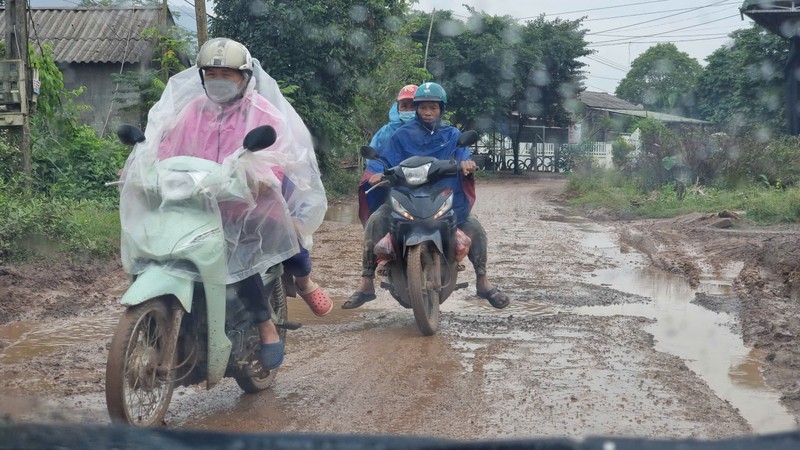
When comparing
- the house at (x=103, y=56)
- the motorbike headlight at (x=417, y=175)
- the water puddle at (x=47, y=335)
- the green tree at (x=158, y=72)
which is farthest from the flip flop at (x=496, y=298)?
the house at (x=103, y=56)

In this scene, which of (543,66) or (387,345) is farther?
(543,66)

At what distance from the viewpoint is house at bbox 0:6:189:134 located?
68.9 feet

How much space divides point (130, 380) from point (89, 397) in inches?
45.6

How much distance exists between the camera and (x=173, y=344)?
3.98 m

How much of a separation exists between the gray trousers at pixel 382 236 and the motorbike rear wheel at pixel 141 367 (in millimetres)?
3135

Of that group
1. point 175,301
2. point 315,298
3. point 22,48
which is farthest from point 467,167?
point 22,48

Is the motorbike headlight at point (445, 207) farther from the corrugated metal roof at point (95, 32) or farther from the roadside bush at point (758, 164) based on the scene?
the corrugated metal roof at point (95, 32)

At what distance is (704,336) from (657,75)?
7893 cm

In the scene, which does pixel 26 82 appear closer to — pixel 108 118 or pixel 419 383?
pixel 419 383

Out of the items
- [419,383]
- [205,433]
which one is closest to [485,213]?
[419,383]

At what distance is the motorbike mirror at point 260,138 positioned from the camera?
4246 millimetres

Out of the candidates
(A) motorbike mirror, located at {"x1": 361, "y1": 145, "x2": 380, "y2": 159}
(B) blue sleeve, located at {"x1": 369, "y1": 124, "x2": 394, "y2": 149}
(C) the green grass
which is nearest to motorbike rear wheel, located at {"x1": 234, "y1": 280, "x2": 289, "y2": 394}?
(A) motorbike mirror, located at {"x1": 361, "y1": 145, "x2": 380, "y2": 159}

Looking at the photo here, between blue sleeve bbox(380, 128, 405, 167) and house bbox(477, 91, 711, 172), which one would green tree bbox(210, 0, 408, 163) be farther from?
house bbox(477, 91, 711, 172)

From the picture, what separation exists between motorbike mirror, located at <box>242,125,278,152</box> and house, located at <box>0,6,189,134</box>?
16648mm
